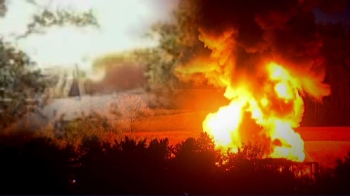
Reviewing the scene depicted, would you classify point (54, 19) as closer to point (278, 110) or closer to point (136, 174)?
point (136, 174)

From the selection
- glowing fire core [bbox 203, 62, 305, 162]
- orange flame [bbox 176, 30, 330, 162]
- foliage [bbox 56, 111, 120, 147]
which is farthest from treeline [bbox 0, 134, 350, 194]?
foliage [bbox 56, 111, 120, 147]

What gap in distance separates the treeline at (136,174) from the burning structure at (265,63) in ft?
7.43

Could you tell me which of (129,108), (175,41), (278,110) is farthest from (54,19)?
(278,110)

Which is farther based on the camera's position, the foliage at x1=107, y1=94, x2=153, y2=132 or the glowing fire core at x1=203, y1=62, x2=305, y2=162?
the foliage at x1=107, y1=94, x2=153, y2=132

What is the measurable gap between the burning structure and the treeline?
2266 millimetres

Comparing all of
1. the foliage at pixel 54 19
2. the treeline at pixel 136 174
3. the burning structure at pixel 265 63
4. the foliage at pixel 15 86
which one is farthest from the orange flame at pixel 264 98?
the foliage at pixel 15 86

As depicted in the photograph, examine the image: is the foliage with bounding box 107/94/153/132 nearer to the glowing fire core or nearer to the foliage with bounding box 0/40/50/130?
the foliage with bounding box 0/40/50/130

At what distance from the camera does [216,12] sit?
1464 cm

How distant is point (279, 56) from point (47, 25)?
7392 millimetres

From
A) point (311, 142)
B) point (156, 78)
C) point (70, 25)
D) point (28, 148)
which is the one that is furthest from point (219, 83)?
point (28, 148)

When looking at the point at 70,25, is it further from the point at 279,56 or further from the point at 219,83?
the point at 279,56

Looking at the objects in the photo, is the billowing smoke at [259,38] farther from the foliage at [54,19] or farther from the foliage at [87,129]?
the foliage at [87,129]

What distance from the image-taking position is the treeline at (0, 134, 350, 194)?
36.2ft

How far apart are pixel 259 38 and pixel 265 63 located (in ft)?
2.57
